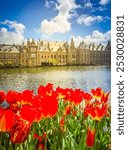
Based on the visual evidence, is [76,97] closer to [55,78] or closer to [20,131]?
[20,131]

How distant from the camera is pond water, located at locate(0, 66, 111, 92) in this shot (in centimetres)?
130

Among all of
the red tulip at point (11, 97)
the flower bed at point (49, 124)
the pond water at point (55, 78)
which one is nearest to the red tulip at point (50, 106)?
the flower bed at point (49, 124)

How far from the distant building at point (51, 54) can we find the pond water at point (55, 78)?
29 millimetres

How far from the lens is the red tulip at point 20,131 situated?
0.51 m

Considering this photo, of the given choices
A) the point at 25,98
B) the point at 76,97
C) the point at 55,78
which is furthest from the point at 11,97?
the point at 55,78

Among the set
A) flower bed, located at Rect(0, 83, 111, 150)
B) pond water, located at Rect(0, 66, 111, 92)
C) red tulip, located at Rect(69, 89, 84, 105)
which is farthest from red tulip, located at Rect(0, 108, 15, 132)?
pond water, located at Rect(0, 66, 111, 92)

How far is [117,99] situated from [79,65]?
0.64 metres

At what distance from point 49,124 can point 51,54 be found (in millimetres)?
685

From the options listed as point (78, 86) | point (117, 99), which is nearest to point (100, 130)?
point (117, 99)

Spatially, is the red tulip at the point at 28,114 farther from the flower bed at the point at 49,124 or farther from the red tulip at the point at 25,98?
the red tulip at the point at 25,98

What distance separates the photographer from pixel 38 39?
4.42ft

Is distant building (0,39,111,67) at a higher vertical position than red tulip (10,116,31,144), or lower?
higher

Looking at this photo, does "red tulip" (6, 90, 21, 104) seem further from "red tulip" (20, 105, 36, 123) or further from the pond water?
the pond water

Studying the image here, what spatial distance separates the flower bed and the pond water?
16.5 inches
